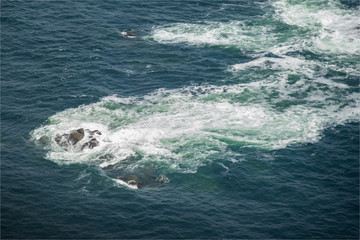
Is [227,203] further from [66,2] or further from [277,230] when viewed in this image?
[66,2]

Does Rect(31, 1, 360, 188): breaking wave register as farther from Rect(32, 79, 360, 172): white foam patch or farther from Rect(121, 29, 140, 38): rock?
Rect(121, 29, 140, 38): rock

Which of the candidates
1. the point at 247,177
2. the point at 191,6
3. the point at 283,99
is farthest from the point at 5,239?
the point at 191,6

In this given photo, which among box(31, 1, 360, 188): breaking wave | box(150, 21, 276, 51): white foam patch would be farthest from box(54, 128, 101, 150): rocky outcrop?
box(150, 21, 276, 51): white foam patch

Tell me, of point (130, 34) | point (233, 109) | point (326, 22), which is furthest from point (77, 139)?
point (326, 22)

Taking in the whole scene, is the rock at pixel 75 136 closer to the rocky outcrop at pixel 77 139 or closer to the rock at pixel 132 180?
the rocky outcrop at pixel 77 139

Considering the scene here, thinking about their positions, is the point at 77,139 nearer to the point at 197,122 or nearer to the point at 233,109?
the point at 197,122
